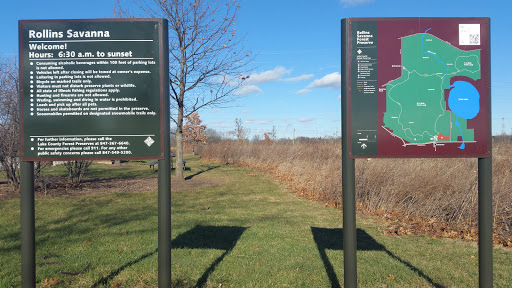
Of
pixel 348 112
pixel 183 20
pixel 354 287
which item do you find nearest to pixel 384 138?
pixel 348 112

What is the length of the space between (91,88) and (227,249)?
335 centimetres

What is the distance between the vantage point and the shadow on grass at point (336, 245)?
15.3 feet

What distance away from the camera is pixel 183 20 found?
1445 cm

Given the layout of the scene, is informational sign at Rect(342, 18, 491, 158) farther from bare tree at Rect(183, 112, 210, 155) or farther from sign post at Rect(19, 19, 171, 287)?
bare tree at Rect(183, 112, 210, 155)

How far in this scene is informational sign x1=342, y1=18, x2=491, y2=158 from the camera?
11.2ft

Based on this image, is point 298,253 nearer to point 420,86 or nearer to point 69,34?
point 420,86

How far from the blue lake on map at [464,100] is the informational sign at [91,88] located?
2.65 meters

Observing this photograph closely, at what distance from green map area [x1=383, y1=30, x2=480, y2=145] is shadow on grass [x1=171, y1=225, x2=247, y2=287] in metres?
3.06

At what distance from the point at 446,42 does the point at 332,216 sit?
20.0 feet

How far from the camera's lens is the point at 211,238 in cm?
645

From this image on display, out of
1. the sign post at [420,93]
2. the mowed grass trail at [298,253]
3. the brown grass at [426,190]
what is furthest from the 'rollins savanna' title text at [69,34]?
the brown grass at [426,190]

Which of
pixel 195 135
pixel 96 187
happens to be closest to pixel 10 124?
pixel 96 187

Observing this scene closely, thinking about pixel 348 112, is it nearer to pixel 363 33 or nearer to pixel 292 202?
pixel 363 33

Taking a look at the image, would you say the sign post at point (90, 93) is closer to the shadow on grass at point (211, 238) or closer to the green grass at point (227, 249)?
the green grass at point (227, 249)
